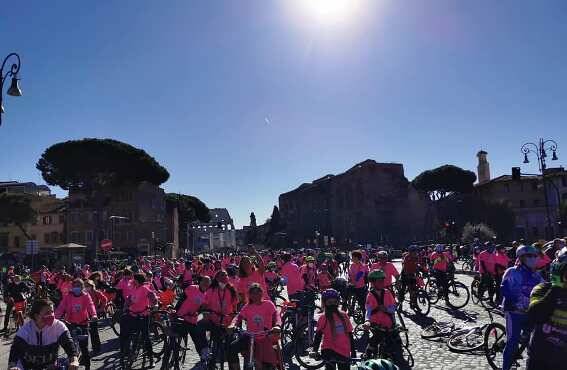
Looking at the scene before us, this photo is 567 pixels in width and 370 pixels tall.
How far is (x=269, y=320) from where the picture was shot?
6352mm

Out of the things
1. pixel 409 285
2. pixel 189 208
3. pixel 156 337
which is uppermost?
pixel 189 208

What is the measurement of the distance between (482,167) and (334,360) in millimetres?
89285

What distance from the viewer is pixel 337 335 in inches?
216

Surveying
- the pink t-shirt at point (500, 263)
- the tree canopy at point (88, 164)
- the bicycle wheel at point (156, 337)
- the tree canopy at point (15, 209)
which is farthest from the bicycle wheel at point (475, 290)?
the tree canopy at point (15, 209)

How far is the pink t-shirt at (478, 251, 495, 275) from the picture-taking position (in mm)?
13883

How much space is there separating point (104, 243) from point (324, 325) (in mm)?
39399

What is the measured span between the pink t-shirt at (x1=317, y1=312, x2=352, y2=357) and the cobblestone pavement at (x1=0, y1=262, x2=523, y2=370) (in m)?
2.84

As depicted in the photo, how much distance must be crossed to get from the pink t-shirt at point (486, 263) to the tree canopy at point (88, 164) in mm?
43099

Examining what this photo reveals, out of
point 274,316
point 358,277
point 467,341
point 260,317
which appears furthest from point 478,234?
point 260,317

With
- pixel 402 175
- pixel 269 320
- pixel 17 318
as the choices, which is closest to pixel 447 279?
pixel 269 320

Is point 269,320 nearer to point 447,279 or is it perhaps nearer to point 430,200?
point 447,279

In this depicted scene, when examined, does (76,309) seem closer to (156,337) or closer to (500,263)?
(156,337)

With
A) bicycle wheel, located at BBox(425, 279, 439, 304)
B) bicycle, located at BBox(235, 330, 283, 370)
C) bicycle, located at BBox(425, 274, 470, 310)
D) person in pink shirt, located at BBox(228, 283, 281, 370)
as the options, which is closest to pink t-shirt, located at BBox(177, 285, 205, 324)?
person in pink shirt, located at BBox(228, 283, 281, 370)

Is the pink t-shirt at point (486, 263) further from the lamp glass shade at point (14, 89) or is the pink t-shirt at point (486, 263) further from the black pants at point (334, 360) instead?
the lamp glass shade at point (14, 89)
